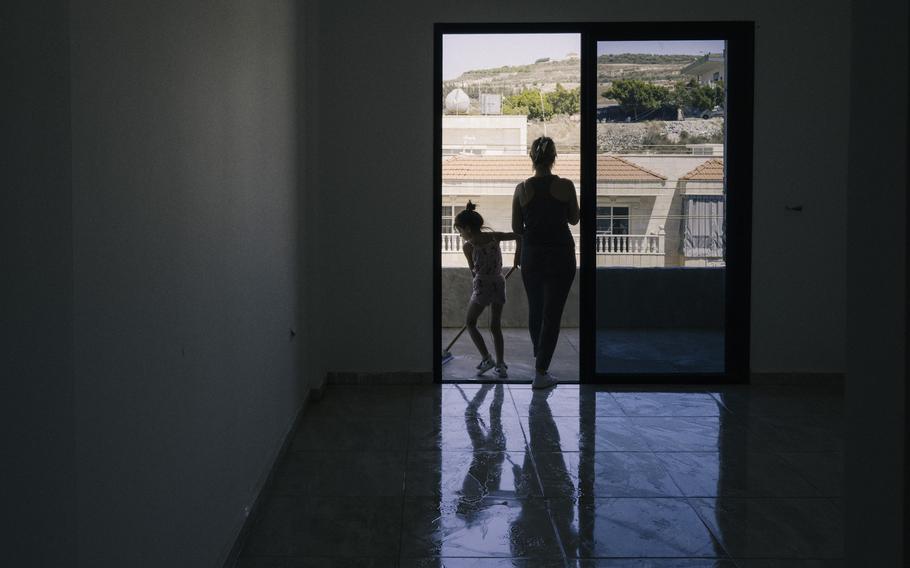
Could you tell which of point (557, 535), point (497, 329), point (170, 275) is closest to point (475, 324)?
point (497, 329)

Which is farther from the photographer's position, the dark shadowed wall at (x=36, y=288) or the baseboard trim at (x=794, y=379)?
the baseboard trim at (x=794, y=379)

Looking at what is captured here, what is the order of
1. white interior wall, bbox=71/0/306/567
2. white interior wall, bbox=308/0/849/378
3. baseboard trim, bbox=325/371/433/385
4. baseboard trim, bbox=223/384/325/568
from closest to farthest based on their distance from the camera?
white interior wall, bbox=71/0/306/567, baseboard trim, bbox=223/384/325/568, white interior wall, bbox=308/0/849/378, baseboard trim, bbox=325/371/433/385

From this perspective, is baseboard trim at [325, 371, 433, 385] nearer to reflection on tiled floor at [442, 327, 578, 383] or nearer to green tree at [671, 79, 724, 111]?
reflection on tiled floor at [442, 327, 578, 383]

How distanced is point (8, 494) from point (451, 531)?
1853 millimetres

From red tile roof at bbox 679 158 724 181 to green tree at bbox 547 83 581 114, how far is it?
2.15 meters

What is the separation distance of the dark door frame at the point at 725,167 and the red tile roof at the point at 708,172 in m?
0.05

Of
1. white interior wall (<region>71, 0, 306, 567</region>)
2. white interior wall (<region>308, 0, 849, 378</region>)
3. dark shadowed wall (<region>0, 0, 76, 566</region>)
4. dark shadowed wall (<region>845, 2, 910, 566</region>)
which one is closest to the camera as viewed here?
dark shadowed wall (<region>845, 2, 910, 566</region>)

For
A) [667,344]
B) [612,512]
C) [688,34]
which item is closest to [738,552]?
[612,512]

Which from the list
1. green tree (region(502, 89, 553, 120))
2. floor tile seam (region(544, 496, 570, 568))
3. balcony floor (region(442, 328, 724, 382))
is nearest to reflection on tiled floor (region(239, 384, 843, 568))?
floor tile seam (region(544, 496, 570, 568))

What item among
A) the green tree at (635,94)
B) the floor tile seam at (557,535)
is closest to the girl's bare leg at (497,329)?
the green tree at (635,94)

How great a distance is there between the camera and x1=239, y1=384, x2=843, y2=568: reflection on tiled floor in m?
2.92

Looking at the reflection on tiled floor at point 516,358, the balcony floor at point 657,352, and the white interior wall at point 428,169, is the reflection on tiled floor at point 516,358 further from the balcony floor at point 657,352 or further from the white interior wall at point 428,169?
the white interior wall at point 428,169

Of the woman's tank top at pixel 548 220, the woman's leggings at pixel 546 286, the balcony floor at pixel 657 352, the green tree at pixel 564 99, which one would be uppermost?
the green tree at pixel 564 99

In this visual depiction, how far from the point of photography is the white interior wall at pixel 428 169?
546 centimetres
